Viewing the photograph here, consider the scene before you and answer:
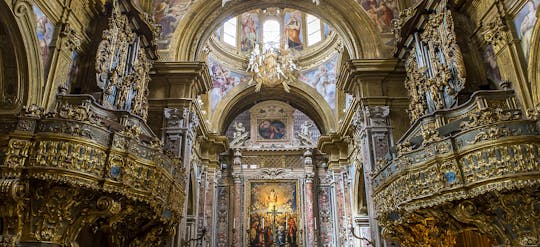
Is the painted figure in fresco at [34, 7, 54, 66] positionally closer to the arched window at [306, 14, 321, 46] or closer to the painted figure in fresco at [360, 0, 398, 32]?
the painted figure in fresco at [360, 0, 398, 32]

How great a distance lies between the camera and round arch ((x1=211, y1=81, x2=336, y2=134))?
1933cm

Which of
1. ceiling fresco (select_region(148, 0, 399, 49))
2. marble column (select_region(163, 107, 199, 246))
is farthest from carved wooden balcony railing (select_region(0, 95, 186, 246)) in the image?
ceiling fresco (select_region(148, 0, 399, 49))

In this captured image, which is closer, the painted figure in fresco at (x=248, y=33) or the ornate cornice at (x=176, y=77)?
the ornate cornice at (x=176, y=77)

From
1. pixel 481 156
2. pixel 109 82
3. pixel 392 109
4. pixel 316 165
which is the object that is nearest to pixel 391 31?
pixel 392 109

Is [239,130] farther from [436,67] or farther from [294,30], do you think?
[436,67]

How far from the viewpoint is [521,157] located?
6004 mm

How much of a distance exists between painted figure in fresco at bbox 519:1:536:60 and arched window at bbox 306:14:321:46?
12.6 m

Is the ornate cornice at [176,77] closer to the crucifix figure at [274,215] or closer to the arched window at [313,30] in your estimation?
the arched window at [313,30]

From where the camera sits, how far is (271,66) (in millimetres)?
19578

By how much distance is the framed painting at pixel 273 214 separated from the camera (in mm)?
20031

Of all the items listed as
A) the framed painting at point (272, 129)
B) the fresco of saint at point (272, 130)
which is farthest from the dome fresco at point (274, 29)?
the fresco of saint at point (272, 130)

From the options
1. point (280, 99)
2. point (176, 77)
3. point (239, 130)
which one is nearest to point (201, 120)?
point (176, 77)

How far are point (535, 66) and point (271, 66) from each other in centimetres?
1327

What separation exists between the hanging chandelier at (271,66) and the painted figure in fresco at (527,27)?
1258cm
